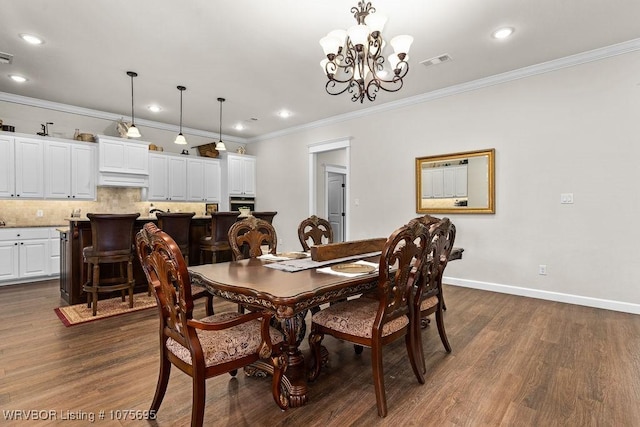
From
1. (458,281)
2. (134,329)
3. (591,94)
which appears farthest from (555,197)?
(134,329)

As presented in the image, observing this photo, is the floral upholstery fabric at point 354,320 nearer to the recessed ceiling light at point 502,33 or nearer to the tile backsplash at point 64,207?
the recessed ceiling light at point 502,33

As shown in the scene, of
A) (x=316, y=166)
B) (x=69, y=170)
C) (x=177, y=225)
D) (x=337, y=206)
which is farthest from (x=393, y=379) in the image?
(x=337, y=206)

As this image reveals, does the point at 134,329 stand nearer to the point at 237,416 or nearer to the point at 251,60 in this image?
the point at 237,416

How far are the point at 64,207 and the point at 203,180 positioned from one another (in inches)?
96.3

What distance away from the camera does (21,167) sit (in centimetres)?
488

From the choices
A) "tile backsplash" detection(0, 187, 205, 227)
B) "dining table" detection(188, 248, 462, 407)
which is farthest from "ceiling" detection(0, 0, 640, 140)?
"dining table" detection(188, 248, 462, 407)

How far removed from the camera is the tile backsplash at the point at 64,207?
16.9 ft

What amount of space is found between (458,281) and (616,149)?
2.36m

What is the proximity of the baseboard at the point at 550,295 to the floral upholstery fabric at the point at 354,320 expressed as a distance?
289cm

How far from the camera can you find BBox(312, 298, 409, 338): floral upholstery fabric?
1882 mm

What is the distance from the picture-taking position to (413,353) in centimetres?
205

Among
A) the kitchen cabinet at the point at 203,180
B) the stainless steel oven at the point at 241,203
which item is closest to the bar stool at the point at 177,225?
the kitchen cabinet at the point at 203,180

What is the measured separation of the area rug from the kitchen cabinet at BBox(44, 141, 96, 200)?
97.2 inches

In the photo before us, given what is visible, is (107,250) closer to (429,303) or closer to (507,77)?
(429,303)
